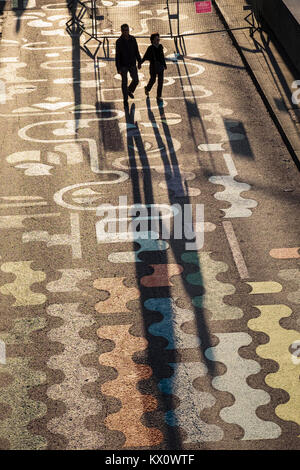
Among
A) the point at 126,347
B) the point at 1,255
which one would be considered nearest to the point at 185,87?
the point at 1,255

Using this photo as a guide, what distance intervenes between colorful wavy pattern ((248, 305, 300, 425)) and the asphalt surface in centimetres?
2

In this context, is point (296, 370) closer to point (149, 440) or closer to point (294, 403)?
point (294, 403)

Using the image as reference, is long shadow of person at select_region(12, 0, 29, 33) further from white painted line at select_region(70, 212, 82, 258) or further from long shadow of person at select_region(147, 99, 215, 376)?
white painted line at select_region(70, 212, 82, 258)

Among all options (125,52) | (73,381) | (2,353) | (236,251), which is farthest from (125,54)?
(73,381)

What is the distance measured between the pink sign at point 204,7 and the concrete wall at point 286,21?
67.5 inches

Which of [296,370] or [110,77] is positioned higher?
[110,77]

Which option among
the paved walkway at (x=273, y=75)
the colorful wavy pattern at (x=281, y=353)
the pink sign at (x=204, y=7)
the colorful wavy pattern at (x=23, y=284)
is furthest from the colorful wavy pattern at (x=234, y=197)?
the pink sign at (x=204, y=7)

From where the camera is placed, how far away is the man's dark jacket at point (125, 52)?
16.7 metres

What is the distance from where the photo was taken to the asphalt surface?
9102mm

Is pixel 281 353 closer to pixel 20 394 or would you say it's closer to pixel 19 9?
pixel 20 394

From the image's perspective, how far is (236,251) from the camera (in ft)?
39.5

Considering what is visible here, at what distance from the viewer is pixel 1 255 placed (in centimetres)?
1214

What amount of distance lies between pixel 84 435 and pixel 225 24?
52.7 feet

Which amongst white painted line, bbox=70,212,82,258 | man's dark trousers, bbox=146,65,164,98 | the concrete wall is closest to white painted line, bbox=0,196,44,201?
white painted line, bbox=70,212,82,258
